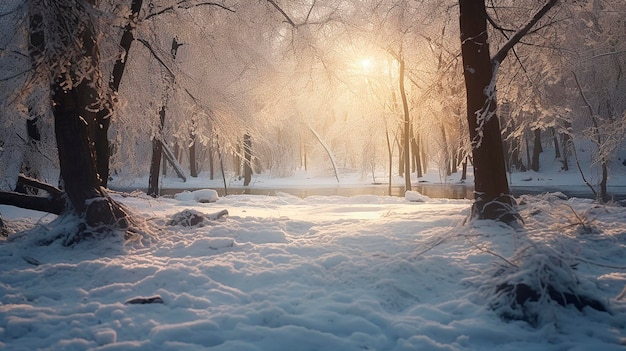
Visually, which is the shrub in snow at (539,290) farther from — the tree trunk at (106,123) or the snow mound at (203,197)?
the snow mound at (203,197)

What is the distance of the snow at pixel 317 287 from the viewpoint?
308 cm

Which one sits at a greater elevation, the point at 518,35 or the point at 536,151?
the point at 518,35

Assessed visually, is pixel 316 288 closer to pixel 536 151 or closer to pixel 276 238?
pixel 276 238

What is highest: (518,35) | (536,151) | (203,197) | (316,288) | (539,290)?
(518,35)

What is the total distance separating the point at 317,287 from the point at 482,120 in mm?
3825

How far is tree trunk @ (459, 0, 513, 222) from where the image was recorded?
6023 millimetres

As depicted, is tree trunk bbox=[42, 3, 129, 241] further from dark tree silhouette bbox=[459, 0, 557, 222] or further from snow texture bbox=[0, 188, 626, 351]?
dark tree silhouette bbox=[459, 0, 557, 222]

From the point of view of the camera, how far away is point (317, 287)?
→ 414 centimetres

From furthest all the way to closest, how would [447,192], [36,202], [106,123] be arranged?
[447,192] < [106,123] < [36,202]

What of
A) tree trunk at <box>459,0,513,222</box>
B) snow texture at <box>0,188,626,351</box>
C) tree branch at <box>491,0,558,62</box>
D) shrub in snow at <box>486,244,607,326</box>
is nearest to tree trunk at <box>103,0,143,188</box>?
snow texture at <box>0,188,626,351</box>

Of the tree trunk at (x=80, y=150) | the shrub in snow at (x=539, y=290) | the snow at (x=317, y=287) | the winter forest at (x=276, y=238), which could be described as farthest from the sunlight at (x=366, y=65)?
the shrub in snow at (x=539, y=290)

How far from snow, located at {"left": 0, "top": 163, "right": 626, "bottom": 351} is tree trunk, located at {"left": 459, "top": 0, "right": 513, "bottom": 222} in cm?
47

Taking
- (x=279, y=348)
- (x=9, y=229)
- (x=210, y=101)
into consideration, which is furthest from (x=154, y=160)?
(x=279, y=348)

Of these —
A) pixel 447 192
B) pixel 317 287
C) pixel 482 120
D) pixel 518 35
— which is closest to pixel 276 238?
pixel 317 287
